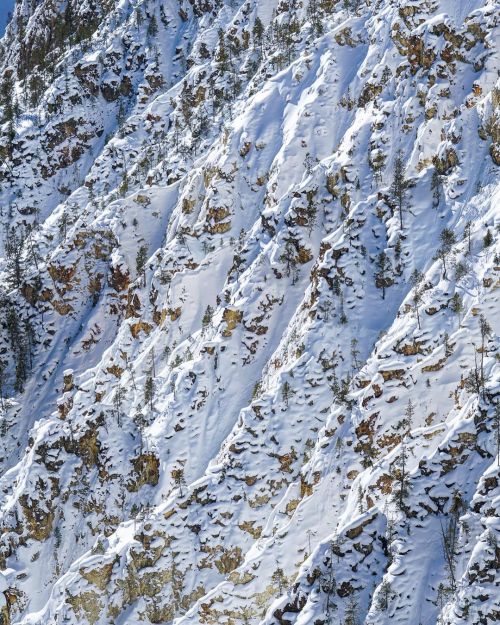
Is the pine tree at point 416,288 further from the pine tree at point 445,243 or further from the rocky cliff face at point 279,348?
the pine tree at point 445,243

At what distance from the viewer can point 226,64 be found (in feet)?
289

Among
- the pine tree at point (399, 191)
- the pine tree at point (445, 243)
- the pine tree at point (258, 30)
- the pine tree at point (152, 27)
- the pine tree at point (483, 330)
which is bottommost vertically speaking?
the pine tree at point (483, 330)

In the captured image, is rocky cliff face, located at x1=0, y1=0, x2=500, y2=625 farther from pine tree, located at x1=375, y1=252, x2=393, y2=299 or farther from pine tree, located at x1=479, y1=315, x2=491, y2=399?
pine tree, located at x1=375, y1=252, x2=393, y2=299

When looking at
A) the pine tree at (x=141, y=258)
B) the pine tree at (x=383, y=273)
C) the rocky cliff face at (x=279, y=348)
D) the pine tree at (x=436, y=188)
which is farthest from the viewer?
the pine tree at (x=141, y=258)

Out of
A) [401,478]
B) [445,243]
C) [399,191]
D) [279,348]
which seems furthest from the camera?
[279,348]

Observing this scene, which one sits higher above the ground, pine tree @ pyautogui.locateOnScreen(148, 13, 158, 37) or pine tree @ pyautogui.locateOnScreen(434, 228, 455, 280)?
pine tree @ pyautogui.locateOnScreen(148, 13, 158, 37)

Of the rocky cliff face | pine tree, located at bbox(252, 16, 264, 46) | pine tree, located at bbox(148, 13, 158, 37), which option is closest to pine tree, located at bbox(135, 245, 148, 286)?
the rocky cliff face

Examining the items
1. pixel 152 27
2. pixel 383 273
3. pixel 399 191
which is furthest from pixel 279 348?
pixel 152 27

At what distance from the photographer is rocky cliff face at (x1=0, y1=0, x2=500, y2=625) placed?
3438 centimetres

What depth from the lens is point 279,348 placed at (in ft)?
165

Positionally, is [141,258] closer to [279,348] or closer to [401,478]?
[279,348]

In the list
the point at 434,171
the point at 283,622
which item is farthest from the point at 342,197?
the point at 283,622

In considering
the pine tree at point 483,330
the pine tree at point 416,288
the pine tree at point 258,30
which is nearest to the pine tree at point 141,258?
the pine tree at point 416,288

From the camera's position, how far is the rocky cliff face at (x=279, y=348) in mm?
34375
